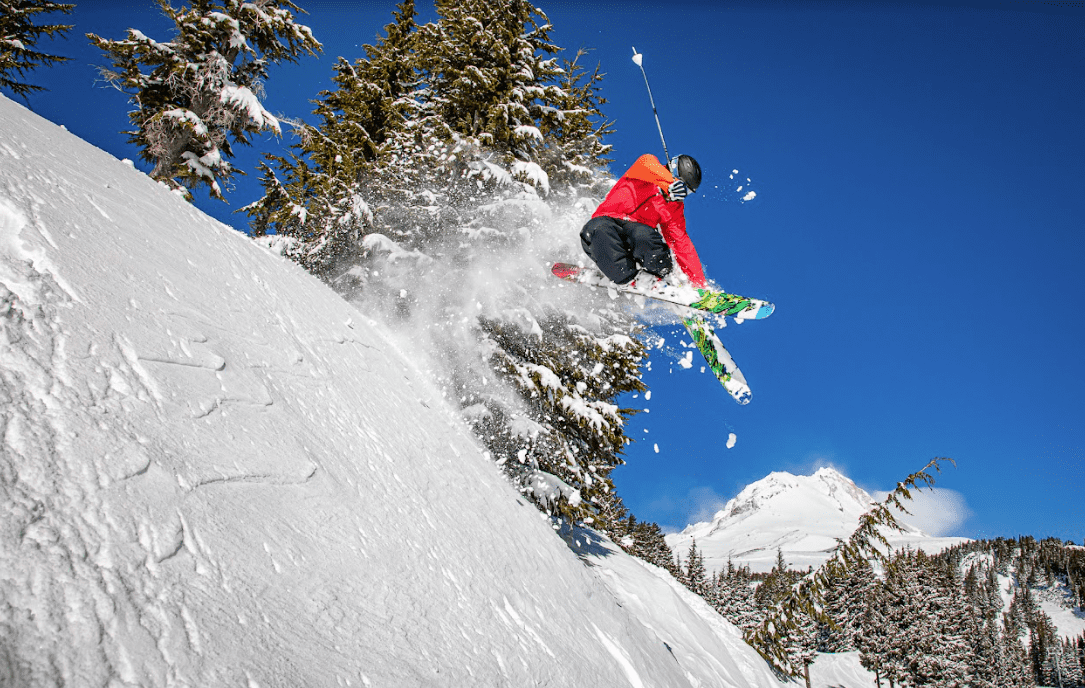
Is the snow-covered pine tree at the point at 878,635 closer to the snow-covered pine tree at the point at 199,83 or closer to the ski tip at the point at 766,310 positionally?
the ski tip at the point at 766,310

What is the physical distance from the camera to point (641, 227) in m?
6.40

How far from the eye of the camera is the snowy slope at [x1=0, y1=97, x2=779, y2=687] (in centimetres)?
119

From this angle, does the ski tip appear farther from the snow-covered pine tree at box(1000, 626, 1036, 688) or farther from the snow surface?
the snow-covered pine tree at box(1000, 626, 1036, 688)

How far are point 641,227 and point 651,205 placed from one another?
1.01 feet

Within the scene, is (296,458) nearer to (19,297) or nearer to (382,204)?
(19,297)

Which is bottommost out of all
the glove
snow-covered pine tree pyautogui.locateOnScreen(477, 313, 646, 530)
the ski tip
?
snow-covered pine tree pyautogui.locateOnScreen(477, 313, 646, 530)

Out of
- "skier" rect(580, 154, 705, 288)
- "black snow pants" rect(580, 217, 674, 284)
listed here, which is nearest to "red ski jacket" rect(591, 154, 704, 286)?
"skier" rect(580, 154, 705, 288)

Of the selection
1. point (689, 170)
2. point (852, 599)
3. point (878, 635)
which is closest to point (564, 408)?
point (689, 170)

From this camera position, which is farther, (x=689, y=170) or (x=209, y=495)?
(x=689, y=170)

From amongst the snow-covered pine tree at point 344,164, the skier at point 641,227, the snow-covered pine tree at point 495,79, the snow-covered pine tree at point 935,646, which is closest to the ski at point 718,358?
the skier at point 641,227

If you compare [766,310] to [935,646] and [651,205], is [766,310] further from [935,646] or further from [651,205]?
[935,646]

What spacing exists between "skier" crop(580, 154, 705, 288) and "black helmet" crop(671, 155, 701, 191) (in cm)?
17

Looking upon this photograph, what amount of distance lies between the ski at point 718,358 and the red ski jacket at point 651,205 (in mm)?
1591

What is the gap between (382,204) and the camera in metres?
9.91
